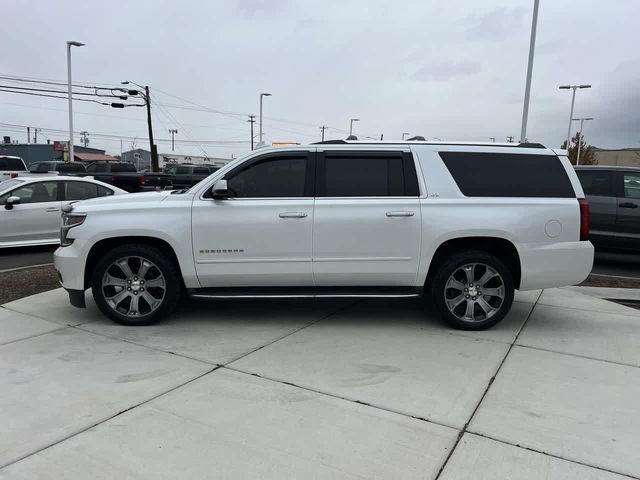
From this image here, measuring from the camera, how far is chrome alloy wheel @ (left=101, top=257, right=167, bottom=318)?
5176 mm

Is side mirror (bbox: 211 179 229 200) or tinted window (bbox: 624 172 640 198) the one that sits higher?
tinted window (bbox: 624 172 640 198)

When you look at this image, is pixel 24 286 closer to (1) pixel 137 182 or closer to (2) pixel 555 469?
(2) pixel 555 469

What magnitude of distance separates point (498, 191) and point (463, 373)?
200 cm

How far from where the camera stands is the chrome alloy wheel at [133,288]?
17.0ft

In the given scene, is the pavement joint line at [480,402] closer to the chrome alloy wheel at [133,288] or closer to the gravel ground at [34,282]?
the gravel ground at [34,282]

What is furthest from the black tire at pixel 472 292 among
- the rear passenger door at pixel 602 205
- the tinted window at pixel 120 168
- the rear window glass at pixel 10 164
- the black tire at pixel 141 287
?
the tinted window at pixel 120 168

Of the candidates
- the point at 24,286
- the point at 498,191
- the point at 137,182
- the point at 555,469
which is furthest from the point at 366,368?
the point at 137,182

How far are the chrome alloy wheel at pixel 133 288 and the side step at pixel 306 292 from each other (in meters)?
0.35

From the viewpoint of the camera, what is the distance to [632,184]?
354 inches

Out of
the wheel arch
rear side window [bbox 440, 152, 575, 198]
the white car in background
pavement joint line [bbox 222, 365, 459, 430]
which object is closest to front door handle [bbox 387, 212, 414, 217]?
the wheel arch

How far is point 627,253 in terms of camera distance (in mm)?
9148

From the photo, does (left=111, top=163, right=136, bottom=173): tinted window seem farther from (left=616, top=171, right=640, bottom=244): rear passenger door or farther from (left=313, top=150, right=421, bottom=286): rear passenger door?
(left=313, top=150, right=421, bottom=286): rear passenger door

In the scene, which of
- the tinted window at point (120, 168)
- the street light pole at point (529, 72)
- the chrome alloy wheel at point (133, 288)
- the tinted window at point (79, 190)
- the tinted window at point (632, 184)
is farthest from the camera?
the tinted window at point (120, 168)

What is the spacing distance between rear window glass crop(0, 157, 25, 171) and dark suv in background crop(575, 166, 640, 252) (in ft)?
70.5
